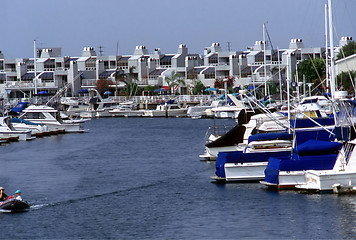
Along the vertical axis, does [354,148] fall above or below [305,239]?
above

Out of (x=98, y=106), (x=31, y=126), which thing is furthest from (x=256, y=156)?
(x=98, y=106)

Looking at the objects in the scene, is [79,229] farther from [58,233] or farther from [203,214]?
[203,214]

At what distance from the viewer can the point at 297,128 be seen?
1854 inches

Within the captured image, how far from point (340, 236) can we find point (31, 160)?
38833 mm

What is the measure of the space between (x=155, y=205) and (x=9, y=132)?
47.2m

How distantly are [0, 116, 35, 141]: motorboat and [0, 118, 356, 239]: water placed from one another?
65.8 ft

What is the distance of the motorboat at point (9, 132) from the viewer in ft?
275

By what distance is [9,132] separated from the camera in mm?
84312

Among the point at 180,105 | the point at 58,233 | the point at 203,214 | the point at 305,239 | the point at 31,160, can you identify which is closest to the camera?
the point at 305,239

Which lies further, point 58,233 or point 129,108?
point 129,108

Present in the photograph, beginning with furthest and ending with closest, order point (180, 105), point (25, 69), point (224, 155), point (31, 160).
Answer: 1. point (25, 69)
2. point (180, 105)
3. point (31, 160)
4. point (224, 155)

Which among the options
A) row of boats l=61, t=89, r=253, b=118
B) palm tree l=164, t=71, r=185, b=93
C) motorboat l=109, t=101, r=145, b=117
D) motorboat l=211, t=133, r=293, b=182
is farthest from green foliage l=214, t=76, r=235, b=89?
motorboat l=211, t=133, r=293, b=182

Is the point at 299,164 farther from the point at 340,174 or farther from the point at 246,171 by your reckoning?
the point at 246,171

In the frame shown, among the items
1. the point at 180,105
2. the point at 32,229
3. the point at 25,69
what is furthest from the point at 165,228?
the point at 25,69
